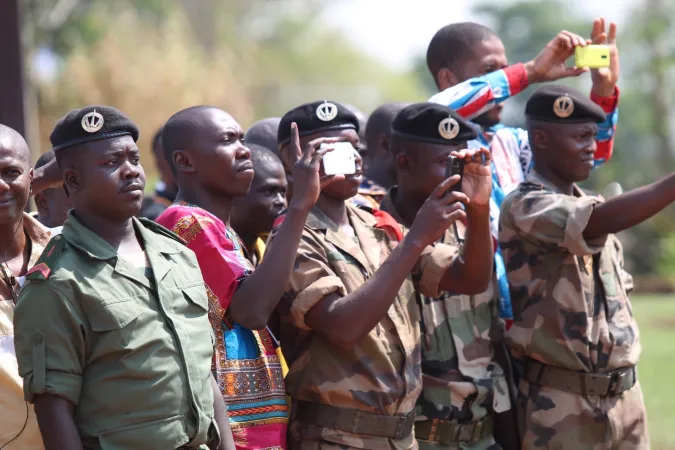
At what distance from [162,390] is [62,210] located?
6.12ft

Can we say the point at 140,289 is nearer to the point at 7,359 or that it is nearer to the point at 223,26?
the point at 7,359

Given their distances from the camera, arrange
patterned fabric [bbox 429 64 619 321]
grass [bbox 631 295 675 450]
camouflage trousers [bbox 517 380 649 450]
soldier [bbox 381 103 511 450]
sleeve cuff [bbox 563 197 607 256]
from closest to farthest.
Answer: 1. soldier [bbox 381 103 511 450]
2. sleeve cuff [bbox 563 197 607 256]
3. camouflage trousers [bbox 517 380 649 450]
4. patterned fabric [bbox 429 64 619 321]
5. grass [bbox 631 295 675 450]

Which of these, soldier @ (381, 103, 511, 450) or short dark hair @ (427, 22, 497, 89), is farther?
short dark hair @ (427, 22, 497, 89)

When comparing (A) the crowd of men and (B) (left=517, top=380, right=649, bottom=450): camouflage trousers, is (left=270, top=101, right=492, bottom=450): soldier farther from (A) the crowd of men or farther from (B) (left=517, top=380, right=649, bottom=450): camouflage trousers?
(B) (left=517, top=380, right=649, bottom=450): camouflage trousers

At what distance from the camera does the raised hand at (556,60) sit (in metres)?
4.63

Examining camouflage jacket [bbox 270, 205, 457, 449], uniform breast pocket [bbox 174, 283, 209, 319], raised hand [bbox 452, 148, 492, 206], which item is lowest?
camouflage jacket [bbox 270, 205, 457, 449]

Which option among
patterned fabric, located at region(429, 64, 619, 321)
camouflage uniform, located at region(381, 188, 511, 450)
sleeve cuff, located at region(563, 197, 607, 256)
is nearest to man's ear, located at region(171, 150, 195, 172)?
camouflage uniform, located at region(381, 188, 511, 450)

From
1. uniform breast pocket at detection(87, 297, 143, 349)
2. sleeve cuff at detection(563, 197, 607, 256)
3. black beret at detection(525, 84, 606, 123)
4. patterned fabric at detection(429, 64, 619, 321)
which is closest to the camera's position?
uniform breast pocket at detection(87, 297, 143, 349)

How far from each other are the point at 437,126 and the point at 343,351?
1.04 meters

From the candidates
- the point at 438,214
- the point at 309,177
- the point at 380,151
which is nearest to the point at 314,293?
the point at 309,177

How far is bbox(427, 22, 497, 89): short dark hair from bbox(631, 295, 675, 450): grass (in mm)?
3971

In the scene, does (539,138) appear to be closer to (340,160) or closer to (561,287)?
(561,287)

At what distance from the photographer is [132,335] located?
116 inches

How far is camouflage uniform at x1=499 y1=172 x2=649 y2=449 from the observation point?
430cm
